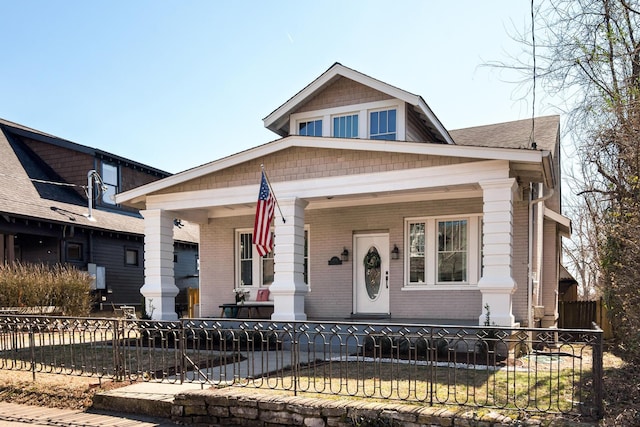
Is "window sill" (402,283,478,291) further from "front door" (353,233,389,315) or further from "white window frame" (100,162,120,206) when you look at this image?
"white window frame" (100,162,120,206)

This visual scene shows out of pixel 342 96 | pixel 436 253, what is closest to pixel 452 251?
pixel 436 253

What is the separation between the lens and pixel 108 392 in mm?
6781

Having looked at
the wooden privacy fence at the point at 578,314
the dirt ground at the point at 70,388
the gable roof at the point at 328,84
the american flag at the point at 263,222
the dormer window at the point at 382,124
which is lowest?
the wooden privacy fence at the point at 578,314

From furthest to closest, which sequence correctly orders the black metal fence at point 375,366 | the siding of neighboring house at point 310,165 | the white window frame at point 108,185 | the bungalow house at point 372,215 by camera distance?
the white window frame at point 108,185, the siding of neighboring house at point 310,165, the bungalow house at point 372,215, the black metal fence at point 375,366

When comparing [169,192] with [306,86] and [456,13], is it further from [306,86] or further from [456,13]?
[456,13]

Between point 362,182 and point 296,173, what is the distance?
A: 1478 millimetres

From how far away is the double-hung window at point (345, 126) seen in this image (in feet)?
42.3

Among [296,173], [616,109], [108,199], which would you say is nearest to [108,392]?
[296,173]

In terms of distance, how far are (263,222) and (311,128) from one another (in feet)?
13.7

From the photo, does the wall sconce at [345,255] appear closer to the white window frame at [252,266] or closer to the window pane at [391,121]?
the white window frame at [252,266]

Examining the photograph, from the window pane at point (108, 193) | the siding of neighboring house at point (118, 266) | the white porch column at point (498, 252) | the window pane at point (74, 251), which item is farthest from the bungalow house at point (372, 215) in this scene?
the window pane at point (108, 193)

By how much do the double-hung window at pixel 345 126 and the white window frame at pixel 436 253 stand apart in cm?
257

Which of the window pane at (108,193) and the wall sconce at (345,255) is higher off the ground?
the window pane at (108,193)

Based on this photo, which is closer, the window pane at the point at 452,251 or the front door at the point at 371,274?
the window pane at the point at 452,251
